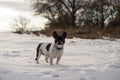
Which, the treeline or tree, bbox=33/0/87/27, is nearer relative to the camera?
the treeline

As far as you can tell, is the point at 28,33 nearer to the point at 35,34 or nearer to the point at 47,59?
the point at 35,34

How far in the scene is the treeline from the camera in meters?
35.4

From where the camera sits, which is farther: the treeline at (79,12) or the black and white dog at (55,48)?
the treeline at (79,12)

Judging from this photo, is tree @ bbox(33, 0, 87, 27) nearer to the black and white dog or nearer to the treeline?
the treeline

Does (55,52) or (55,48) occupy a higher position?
(55,48)

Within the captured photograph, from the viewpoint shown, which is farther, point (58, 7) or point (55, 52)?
point (58, 7)

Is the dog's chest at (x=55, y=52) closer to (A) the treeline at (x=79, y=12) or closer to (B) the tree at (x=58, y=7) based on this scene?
(A) the treeline at (x=79, y=12)

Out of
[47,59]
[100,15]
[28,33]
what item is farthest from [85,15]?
[47,59]

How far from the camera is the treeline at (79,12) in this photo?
35406 millimetres

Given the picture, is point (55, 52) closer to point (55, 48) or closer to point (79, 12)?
point (55, 48)

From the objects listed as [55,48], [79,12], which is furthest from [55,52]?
[79,12]

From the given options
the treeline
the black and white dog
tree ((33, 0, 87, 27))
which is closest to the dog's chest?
the black and white dog

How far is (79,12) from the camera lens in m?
39.5

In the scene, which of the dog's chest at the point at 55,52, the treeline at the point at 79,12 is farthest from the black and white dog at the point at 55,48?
the treeline at the point at 79,12
